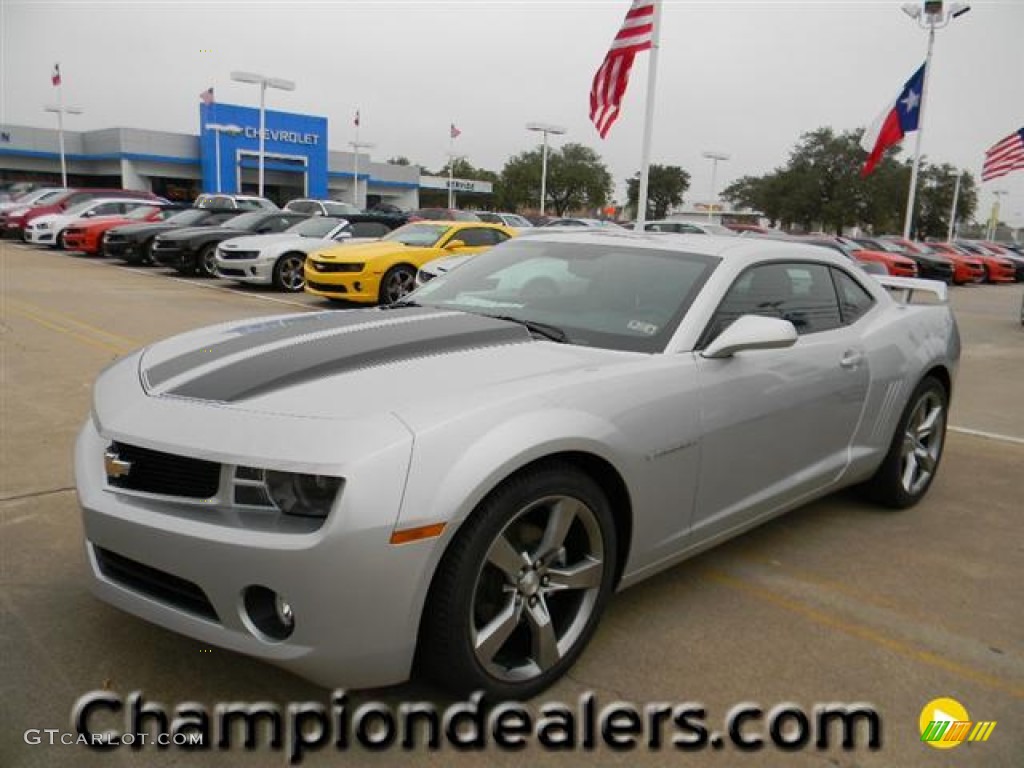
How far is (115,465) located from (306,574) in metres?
0.75

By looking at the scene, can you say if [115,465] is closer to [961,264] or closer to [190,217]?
[190,217]

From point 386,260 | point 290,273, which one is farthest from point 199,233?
point 386,260

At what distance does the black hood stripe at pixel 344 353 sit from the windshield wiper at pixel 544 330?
0.26 ft

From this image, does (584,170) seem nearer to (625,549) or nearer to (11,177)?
(11,177)

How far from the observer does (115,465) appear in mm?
2357

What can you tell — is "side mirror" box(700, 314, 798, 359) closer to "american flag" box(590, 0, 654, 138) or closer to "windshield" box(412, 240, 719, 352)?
"windshield" box(412, 240, 719, 352)

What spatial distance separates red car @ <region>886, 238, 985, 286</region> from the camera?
2753 centimetres

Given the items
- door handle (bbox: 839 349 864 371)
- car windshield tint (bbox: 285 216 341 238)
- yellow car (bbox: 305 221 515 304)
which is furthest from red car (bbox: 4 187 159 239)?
door handle (bbox: 839 349 864 371)

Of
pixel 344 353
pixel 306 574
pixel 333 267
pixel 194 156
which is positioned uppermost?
pixel 194 156

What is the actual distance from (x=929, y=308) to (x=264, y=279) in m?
11.5

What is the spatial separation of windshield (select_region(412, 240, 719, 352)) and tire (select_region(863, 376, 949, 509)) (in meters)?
1.71

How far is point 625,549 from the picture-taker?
2785 millimetres

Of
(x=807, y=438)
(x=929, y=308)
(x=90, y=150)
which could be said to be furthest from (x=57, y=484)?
(x=90, y=150)

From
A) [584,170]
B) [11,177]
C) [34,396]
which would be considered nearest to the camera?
[34,396]
